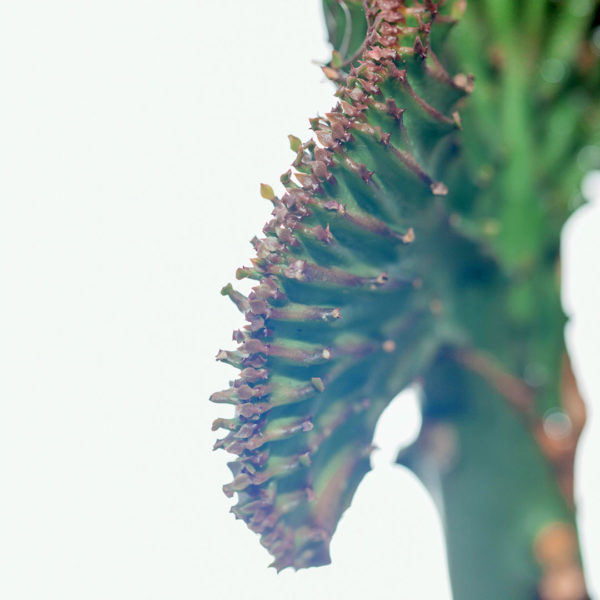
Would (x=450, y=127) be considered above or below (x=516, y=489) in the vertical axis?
above

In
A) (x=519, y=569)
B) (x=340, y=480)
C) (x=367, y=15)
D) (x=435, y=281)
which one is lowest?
(x=519, y=569)

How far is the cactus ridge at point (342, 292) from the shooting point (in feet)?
2.14

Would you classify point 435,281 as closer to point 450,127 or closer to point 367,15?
point 450,127

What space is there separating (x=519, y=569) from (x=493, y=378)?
0.18m

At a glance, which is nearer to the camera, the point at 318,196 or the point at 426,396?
the point at 318,196

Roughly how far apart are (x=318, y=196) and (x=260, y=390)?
192 mm

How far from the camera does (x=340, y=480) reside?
2.46 ft

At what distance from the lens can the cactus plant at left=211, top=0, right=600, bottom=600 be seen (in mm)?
651

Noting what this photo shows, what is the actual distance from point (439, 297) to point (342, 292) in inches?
4.9

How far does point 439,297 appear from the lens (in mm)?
751

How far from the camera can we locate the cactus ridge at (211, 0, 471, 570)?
2.14ft

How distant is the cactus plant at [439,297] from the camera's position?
2.14 ft

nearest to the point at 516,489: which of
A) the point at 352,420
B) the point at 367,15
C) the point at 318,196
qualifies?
the point at 352,420

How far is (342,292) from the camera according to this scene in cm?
69
